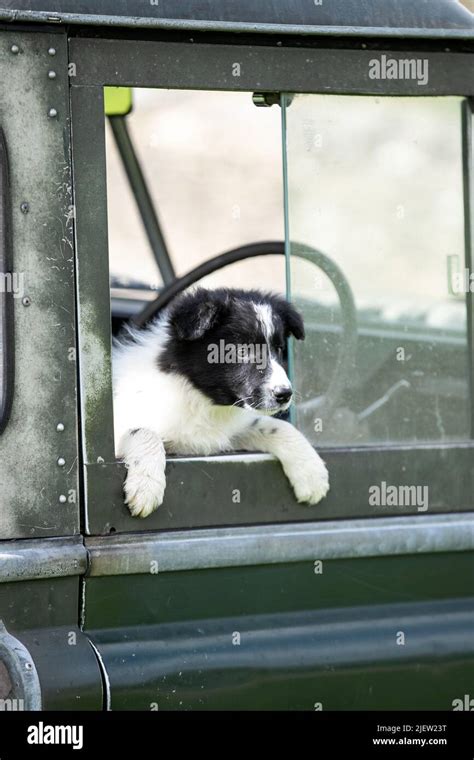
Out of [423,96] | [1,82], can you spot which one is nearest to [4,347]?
[1,82]

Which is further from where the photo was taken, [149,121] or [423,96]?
[149,121]

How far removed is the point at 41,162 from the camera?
2859 millimetres

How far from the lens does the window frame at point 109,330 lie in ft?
9.61

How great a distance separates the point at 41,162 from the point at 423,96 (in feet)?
3.69

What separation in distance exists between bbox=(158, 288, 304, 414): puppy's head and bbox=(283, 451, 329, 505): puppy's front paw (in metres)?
0.51

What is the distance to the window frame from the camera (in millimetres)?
2928

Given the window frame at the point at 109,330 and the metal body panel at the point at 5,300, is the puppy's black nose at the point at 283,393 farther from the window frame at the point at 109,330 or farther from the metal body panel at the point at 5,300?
the metal body panel at the point at 5,300

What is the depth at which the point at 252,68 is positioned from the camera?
10.1 feet

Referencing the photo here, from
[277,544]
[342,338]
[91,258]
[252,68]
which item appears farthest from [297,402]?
[252,68]

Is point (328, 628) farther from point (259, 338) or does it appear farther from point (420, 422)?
point (259, 338)

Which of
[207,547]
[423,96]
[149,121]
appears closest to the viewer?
[207,547]

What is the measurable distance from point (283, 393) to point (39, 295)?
0.94 metres
